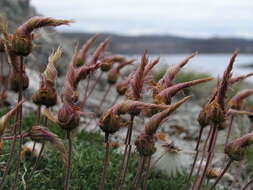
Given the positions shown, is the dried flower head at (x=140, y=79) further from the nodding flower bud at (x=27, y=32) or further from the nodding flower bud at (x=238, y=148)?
the nodding flower bud at (x=238, y=148)

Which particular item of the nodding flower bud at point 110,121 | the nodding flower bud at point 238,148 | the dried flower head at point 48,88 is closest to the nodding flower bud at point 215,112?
the nodding flower bud at point 238,148

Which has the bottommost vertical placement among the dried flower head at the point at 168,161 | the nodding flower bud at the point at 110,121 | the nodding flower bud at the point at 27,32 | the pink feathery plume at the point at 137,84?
the dried flower head at the point at 168,161

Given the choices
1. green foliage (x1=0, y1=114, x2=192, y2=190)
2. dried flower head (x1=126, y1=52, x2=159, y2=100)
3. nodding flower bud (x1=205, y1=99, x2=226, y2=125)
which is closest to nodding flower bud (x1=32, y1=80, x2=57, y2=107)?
dried flower head (x1=126, y1=52, x2=159, y2=100)

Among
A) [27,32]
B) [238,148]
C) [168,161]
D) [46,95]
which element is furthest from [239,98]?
[27,32]

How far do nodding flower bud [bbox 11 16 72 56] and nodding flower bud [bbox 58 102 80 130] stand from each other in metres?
0.36

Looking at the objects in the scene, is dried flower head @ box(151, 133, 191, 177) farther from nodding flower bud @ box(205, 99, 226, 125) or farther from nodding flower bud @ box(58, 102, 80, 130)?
nodding flower bud @ box(58, 102, 80, 130)

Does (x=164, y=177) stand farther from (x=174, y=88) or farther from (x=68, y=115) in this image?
(x=68, y=115)

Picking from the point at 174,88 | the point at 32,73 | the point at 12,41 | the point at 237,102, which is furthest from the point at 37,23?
the point at 32,73

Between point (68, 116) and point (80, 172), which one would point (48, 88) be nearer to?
point (68, 116)

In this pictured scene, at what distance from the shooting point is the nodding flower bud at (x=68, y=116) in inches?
87.1

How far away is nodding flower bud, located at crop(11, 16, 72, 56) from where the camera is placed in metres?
2.22

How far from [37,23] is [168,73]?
850mm

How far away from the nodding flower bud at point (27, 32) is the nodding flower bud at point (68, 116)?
363 millimetres

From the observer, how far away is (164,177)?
4.54 meters
